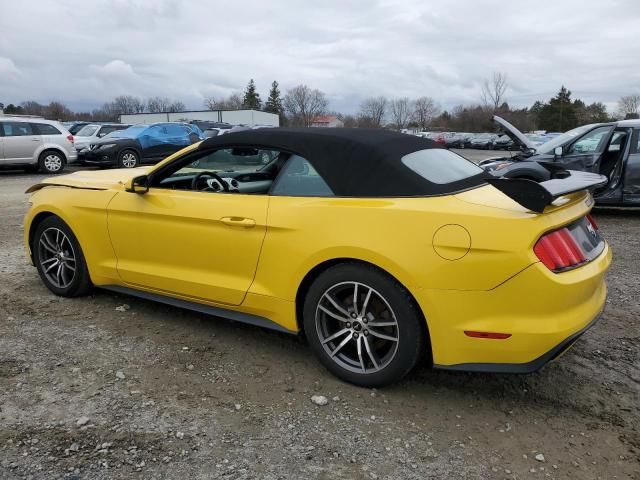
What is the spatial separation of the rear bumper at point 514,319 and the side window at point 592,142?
21.0 feet

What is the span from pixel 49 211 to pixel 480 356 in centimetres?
359

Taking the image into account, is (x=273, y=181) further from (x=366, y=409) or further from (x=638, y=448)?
(x=638, y=448)

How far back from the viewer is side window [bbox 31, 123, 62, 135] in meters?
15.0

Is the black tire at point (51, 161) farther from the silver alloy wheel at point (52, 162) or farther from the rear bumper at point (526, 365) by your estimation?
the rear bumper at point (526, 365)

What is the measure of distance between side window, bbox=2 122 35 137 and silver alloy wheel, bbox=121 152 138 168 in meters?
2.56

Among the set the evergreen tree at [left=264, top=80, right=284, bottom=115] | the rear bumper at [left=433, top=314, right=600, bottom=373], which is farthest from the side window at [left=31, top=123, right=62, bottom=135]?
the evergreen tree at [left=264, top=80, right=284, bottom=115]

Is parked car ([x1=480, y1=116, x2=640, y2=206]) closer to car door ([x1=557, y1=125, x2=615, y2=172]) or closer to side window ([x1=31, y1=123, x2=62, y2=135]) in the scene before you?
car door ([x1=557, y1=125, x2=615, y2=172])

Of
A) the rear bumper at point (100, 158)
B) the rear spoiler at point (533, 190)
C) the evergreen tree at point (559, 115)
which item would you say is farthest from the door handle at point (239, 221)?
the evergreen tree at point (559, 115)

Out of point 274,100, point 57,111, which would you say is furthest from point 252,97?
point 57,111

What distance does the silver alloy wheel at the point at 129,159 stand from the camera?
16.2m

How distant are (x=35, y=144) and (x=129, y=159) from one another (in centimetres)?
258

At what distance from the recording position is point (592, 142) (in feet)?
27.6

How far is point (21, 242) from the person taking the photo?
660 cm

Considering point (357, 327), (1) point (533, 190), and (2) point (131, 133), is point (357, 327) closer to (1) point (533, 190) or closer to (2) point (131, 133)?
(1) point (533, 190)
